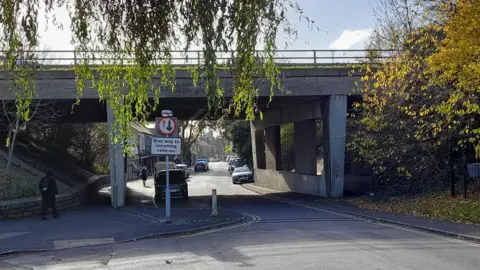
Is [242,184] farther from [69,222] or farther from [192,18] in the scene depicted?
[192,18]

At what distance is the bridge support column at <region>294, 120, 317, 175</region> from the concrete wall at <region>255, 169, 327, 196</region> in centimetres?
58

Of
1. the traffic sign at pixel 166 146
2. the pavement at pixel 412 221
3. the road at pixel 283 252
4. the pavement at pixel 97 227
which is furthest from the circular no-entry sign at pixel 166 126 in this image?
the pavement at pixel 412 221

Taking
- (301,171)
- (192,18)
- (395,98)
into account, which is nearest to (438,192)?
(395,98)

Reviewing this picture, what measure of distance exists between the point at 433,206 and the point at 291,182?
14473mm

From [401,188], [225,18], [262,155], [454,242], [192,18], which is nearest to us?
[225,18]

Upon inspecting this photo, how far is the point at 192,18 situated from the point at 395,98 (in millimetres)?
14223

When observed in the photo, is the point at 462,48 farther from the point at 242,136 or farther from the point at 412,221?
the point at 242,136

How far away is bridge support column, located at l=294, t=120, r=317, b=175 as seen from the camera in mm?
28844

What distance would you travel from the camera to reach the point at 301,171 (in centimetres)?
3067

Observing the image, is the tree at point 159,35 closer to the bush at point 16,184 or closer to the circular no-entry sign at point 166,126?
the circular no-entry sign at point 166,126

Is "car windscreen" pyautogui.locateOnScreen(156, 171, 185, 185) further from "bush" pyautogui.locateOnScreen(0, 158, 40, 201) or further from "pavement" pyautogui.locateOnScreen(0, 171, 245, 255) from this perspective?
"bush" pyautogui.locateOnScreen(0, 158, 40, 201)

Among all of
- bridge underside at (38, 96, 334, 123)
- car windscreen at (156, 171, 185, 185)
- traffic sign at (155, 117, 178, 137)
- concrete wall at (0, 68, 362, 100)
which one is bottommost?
car windscreen at (156, 171, 185, 185)

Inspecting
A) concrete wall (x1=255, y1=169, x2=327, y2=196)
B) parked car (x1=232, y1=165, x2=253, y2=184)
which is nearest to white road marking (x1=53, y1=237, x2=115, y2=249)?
concrete wall (x1=255, y1=169, x2=327, y2=196)

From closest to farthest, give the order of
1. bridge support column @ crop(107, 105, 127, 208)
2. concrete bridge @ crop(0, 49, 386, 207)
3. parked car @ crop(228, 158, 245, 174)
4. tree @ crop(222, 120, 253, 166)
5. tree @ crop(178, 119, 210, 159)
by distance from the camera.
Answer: concrete bridge @ crop(0, 49, 386, 207) → bridge support column @ crop(107, 105, 127, 208) → tree @ crop(222, 120, 253, 166) → parked car @ crop(228, 158, 245, 174) → tree @ crop(178, 119, 210, 159)
